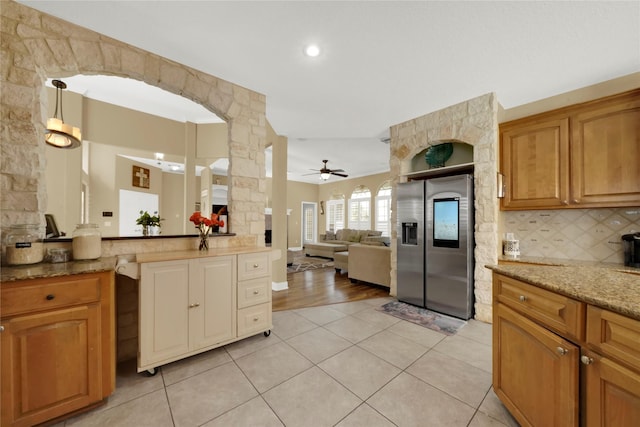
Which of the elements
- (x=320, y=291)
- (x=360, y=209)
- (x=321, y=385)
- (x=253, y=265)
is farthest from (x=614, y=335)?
(x=360, y=209)

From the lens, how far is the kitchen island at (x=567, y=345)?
863mm

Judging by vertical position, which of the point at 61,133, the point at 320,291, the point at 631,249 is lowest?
the point at 320,291

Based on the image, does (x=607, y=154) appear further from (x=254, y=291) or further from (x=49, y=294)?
(x=49, y=294)

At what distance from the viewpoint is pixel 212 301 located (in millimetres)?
2078

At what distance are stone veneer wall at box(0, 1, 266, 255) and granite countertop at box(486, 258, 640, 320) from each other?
2.62 meters

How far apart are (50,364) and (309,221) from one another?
9396 millimetres

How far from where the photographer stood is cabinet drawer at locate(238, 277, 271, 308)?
2.26 metres

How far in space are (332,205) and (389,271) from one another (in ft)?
20.4

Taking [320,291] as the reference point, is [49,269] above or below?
above

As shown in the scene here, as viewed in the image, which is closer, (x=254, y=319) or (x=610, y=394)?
(x=610, y=394)

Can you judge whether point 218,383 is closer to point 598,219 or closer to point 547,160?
point 547,160

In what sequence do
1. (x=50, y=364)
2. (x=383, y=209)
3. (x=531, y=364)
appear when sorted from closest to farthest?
(x=531, y=364) → (x=50, y=364) → (x=383, y=209)

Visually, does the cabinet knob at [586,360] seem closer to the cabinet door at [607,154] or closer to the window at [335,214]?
the cabinet door at [607,154]

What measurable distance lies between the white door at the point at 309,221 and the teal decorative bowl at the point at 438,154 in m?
7.20
